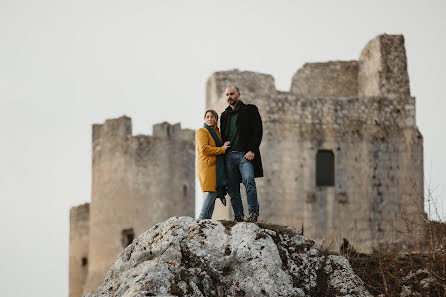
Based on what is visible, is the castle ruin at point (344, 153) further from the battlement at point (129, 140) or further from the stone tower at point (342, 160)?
the battlement at point (129, 140)

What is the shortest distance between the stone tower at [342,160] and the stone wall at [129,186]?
25.5 ft

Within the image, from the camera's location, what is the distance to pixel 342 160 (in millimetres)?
21781

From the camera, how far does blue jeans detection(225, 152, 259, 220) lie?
10508mm

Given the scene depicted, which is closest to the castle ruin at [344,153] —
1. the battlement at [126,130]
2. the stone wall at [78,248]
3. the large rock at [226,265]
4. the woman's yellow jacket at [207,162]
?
the battlement at [126,130]

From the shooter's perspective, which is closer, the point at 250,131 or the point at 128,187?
the point at 250,131

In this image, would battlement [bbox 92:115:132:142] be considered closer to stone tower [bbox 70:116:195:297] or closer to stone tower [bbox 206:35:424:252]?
stone tower [bbox 70:116:195:297]

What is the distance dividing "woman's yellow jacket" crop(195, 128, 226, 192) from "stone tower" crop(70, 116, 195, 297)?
18.5m

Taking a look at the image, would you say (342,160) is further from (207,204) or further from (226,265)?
(226,265)

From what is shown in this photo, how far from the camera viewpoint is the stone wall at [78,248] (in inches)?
1239

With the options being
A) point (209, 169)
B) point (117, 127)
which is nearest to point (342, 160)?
point (117, 127)

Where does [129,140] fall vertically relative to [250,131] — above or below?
above

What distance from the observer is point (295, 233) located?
32.3ft

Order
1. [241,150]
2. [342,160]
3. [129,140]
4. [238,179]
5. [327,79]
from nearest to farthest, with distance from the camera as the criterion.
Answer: [241,150], [238,179], [342,160], [327,79], [129,140]

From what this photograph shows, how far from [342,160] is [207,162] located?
38.5 ft
